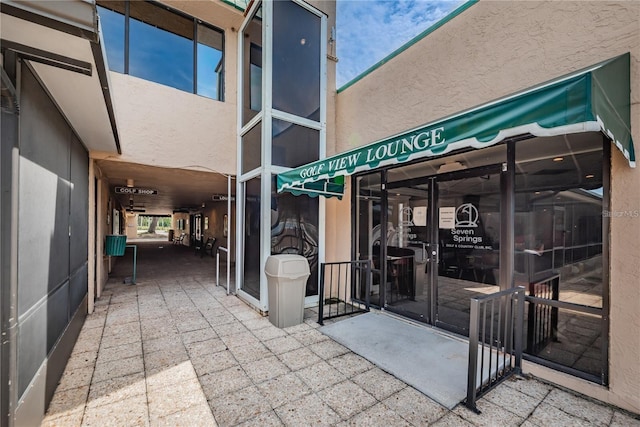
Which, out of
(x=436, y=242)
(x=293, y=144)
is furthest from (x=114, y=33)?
(x=436, y=242)

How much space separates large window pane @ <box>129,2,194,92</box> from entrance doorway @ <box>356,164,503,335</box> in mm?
4801

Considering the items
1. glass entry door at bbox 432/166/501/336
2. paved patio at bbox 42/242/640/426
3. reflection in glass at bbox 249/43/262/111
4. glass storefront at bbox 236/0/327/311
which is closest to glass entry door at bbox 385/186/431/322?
glass entry door at bbox 432/166/501/336

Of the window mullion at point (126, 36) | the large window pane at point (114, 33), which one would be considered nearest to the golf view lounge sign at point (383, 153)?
the window mullion at point (126, 36)

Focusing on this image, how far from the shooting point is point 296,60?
545 cm

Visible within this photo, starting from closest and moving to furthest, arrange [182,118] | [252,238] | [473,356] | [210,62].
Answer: [473,356] < [252,238] < [182,118] < [210,62]

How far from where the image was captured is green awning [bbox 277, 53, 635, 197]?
6.12ft

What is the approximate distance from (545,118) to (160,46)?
726cm

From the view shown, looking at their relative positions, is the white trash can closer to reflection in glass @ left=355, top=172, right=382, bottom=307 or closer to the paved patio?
the paved patio

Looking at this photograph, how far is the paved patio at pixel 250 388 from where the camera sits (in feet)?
7.45

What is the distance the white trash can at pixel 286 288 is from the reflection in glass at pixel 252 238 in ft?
2.66

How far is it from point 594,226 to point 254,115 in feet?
17.7

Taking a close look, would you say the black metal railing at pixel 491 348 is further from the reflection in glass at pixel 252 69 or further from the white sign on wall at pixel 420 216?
the reflection in glass at pixel 252 69

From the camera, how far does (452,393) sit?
258 centimetres

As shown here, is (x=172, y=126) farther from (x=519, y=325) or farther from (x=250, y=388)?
(x=519, y=325)
